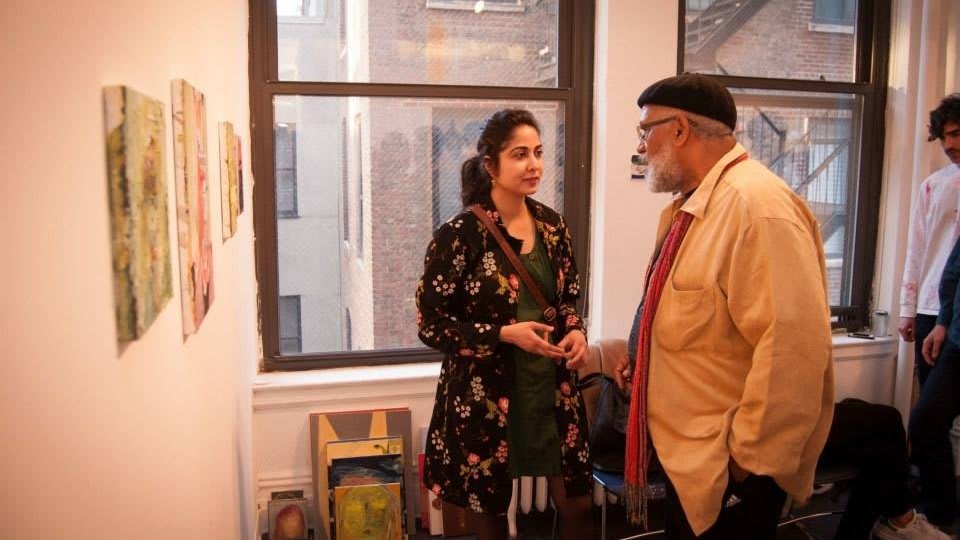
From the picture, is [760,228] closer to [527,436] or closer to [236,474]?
[527,436]

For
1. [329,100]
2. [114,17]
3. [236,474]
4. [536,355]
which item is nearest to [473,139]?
[329,100]

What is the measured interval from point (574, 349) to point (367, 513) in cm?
137

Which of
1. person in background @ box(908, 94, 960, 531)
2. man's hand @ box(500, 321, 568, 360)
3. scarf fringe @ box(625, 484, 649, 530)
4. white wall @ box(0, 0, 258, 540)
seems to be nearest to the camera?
white wall @ box(0, 0, 258, 540)

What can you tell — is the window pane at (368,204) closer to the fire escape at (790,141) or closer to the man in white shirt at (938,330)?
the fire escape at (790,141)

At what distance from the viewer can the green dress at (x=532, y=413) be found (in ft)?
7.29

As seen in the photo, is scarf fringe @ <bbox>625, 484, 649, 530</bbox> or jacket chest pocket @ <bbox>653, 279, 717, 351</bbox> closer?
jacket chest pocket @ <bbox>653, 279, 717, 351</bbox>

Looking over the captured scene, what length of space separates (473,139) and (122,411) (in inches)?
108

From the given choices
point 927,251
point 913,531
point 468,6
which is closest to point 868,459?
point 913,531

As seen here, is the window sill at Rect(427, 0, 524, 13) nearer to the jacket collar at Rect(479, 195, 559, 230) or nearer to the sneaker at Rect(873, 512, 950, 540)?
the jacket collar at Rect(479, 195, 559, 230)

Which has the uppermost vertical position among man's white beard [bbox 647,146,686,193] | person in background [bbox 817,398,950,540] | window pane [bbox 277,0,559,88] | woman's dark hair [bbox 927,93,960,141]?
window pane [bbox 277,0,559,88]

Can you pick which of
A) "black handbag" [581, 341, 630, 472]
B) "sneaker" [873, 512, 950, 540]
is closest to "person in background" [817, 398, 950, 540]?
"sneaker" [873, 512, 950, 540]

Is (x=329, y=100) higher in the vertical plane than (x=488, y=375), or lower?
higher

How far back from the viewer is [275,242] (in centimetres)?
330

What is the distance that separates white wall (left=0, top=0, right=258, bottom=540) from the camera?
61cm
